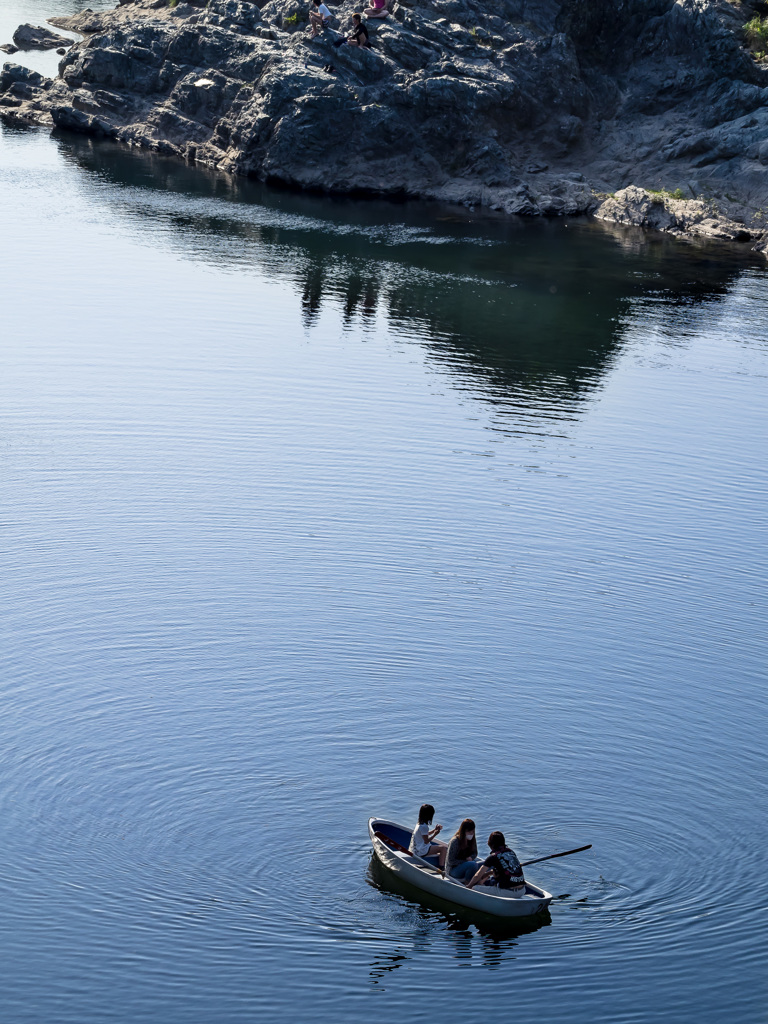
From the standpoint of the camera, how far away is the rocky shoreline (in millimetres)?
77812

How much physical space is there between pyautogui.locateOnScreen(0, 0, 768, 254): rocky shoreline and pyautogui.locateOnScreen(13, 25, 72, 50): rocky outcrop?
2857 cm

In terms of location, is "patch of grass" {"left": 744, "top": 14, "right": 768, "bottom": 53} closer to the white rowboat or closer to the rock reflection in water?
the rock reflection in water

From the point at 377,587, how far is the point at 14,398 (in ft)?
53.0

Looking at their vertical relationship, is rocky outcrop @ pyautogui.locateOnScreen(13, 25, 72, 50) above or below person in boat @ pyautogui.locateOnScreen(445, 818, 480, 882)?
above

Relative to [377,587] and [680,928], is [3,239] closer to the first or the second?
[377,587]

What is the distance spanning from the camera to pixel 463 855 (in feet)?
65.6

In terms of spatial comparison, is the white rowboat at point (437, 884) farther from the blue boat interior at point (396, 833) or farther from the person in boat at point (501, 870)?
the person in boat at point (501, 870)

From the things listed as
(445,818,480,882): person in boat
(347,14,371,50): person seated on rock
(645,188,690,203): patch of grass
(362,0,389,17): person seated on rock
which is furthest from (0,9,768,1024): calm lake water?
(362,0,389,17): person seated on rock

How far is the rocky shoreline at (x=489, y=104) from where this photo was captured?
77.8 metres

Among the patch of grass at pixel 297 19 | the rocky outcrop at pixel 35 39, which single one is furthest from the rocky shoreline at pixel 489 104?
the rocky outcrop at pixel 35 39

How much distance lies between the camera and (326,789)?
22.4 m

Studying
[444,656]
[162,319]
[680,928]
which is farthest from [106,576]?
[162,319]

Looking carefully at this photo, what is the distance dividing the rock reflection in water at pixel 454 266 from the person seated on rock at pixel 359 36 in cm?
1117

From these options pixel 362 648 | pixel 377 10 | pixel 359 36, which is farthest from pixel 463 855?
pixel 377 10
